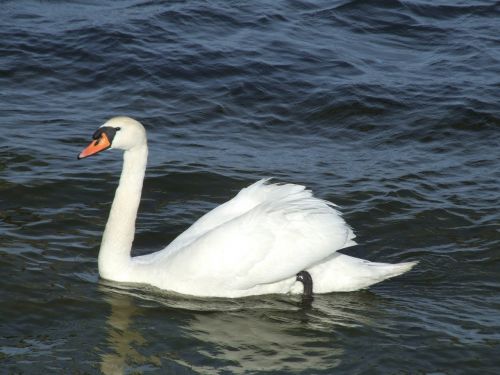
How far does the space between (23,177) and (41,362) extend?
146 inches

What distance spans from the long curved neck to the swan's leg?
1.29 m

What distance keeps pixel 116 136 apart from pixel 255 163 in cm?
325

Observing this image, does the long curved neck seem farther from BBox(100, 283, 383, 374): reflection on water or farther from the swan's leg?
the swan's leg

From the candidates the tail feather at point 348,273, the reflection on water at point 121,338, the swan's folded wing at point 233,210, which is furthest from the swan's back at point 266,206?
the reflection on water at point 121,338

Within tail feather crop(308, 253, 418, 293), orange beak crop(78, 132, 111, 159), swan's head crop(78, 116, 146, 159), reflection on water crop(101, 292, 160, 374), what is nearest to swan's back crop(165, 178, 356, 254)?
tail feather crop(308, 253, 418, 293)

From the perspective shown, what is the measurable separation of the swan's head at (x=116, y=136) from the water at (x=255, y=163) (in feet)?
3.39

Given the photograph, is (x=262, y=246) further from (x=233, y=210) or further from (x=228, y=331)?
(x=228, y=331)

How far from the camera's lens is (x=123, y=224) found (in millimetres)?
8117

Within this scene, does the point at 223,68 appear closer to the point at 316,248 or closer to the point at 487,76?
the point at 487,76

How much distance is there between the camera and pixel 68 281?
26.2ft

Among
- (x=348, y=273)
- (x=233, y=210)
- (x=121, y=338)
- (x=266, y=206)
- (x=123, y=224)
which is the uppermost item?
(x=266, y=206)

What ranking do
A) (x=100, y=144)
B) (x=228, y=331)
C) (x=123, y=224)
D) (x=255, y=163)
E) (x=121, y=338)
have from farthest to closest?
1. (x=255, y=163)
2. (x=123, y=224)
3. (x=100, y=144)
4. (x=228, y=331)
5. (x=121, y=338)

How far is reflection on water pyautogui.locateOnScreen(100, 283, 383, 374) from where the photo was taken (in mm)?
6703

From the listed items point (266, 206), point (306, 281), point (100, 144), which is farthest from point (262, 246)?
point (100, 144)
